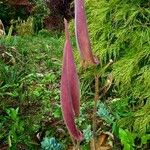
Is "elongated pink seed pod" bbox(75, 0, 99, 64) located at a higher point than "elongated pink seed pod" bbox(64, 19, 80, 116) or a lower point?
higher

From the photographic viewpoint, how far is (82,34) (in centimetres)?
108

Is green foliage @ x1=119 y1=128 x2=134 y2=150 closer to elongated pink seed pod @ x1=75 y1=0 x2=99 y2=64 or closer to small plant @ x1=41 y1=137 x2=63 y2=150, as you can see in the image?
small plant @ x1=41 y1=137 x2=63 y2=150

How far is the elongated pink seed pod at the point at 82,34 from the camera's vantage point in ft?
3.53

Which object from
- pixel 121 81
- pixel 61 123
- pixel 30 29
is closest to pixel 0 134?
pixel 61 123

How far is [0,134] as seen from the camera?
2.99 m

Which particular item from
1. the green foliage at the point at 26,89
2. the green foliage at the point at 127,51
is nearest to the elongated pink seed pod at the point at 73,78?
the green foliage at the point at 26,89

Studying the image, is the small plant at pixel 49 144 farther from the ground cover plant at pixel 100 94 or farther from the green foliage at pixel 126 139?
the green foliage at pixel 126 139

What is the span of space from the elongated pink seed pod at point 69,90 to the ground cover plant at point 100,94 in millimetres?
1381

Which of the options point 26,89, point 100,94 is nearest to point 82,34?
point 100,94

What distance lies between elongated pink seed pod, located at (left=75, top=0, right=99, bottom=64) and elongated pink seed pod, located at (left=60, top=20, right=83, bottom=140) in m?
0.03

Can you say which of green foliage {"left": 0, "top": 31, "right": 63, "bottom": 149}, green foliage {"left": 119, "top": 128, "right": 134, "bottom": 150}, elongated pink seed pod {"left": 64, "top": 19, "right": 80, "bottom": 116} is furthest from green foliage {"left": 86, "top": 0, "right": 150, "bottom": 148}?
elongated pink seed pod {"left": 64, "top": 19, "right": 80, "bottom": 116}

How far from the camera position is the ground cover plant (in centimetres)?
285

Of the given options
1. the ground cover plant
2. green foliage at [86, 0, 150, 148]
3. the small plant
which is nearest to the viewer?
the small plant

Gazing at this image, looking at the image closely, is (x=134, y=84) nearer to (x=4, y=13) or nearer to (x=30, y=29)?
(x=30, y=29)
